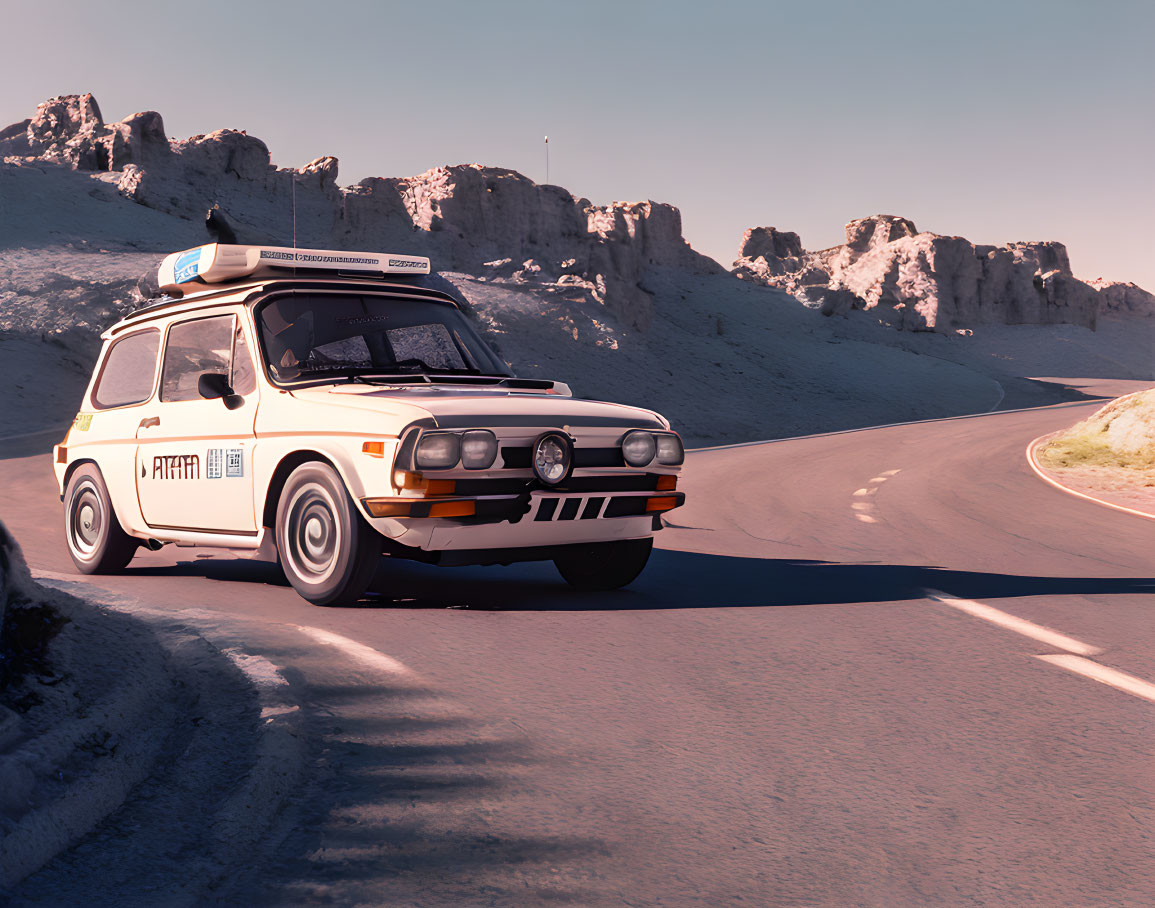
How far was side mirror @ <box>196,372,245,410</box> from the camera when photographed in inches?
280

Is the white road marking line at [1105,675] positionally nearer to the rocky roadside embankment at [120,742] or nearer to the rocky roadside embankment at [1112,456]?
the rocky roadside embankment at [120,742]

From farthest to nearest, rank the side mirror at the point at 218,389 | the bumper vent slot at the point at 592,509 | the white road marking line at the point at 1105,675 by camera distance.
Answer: the side mirror at the point at 218,389
the bumper vent slot at the point at 592,509
the white road marking line at the point at 1105,675

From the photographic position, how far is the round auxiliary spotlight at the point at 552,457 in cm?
641

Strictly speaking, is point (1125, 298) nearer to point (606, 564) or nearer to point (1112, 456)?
point (1112, 456)

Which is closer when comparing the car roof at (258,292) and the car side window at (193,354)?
the car roof at (258,292)

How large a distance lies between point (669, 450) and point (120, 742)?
4.10 m

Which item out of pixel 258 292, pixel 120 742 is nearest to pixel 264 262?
pixel 258 292

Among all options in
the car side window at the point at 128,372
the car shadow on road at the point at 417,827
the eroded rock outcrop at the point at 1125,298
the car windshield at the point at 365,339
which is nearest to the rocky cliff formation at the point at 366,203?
the car side window at the point at 128,372

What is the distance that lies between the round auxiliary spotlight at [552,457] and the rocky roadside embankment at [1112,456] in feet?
30.2

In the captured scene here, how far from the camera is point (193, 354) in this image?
7.95 meters

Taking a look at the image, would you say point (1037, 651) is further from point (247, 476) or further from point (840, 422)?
point (840, 422)

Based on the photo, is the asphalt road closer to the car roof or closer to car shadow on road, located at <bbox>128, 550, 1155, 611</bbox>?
car shadow on road, located at <bbox>128, 550, 1155, 611</bbox>

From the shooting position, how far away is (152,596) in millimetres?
7172

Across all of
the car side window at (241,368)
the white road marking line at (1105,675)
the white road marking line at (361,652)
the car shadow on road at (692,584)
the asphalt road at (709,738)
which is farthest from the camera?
the car side window at (241,368)
